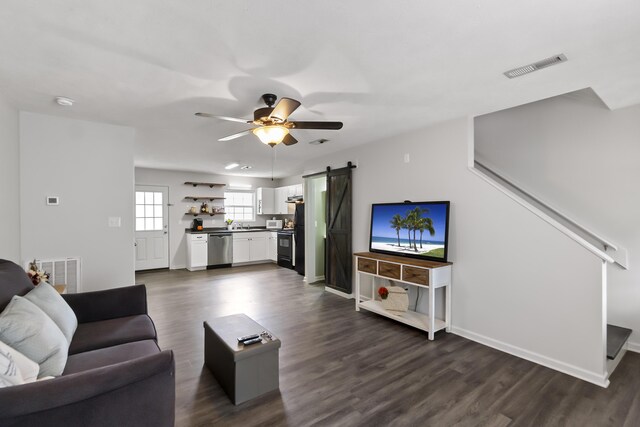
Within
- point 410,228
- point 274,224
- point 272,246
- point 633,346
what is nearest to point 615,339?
point 633,346

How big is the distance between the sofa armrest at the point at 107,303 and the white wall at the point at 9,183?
101 cm

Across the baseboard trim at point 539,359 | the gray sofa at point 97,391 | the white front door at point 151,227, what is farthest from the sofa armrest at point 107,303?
the white front door at point 151,227

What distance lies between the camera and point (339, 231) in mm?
5062

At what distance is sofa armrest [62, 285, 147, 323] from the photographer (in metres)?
2.41

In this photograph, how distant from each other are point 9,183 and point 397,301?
430cm

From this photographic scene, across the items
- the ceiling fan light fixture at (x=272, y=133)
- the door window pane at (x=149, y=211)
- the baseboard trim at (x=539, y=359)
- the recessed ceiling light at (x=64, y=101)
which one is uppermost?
the recessed ceiling light at (x=64, y=101)

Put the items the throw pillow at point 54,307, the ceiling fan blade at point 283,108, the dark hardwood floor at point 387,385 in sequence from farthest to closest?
the ceiling fan blade at point 283,108 < the dark hardwood floor at point 387,385 < the throw pillow at point 54,307

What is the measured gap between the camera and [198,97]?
2734 mm

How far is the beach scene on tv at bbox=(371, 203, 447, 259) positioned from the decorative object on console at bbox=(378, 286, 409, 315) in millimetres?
486

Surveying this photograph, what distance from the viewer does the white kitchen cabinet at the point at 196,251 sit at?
23.4ft

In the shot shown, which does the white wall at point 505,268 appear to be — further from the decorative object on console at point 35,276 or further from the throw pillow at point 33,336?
the decorative object on console at point 35,276

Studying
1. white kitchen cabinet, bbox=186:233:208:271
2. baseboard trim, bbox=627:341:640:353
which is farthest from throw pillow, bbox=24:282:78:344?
white kitchen cabinet, bbox=186:233:208:271

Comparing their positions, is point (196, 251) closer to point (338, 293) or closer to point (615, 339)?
point (338, 293)

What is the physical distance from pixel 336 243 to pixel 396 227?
145cm
